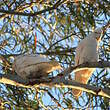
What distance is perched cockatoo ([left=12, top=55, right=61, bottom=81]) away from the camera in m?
1.57

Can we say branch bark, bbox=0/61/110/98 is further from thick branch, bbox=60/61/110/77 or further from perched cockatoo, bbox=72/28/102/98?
perched cockatoo, bbox=72/28/102/98

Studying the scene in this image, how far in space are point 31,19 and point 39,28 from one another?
0.31ft

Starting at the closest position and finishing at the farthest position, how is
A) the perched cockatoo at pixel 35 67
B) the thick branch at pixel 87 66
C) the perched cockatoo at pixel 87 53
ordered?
1. the thick branch at pixel 87 66
2. the perched cockatoo at pixel 35 67
3. the perched cockatoo at pixel 87 53

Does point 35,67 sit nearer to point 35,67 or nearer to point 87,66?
point 35,67

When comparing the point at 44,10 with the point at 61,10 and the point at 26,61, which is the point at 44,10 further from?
the point at 26,61

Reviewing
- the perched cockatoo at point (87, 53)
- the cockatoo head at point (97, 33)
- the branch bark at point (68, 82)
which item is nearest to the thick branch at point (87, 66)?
the branch bark at point (68, 82)

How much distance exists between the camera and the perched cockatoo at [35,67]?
1.57 meters

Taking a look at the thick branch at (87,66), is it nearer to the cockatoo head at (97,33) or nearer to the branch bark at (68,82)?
the branch bark at (68,82)

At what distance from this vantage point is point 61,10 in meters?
2.51

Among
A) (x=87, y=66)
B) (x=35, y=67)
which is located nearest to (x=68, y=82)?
(x=87, y=66)

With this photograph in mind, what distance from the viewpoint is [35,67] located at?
5.28 ft

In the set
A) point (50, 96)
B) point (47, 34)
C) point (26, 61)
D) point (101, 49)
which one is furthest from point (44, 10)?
point (26, 61)

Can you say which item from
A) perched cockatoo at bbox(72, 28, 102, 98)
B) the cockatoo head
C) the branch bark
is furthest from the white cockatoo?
the cockatoo head

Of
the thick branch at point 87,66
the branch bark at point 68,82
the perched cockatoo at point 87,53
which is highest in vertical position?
the perched cockatoo at point 87,53
